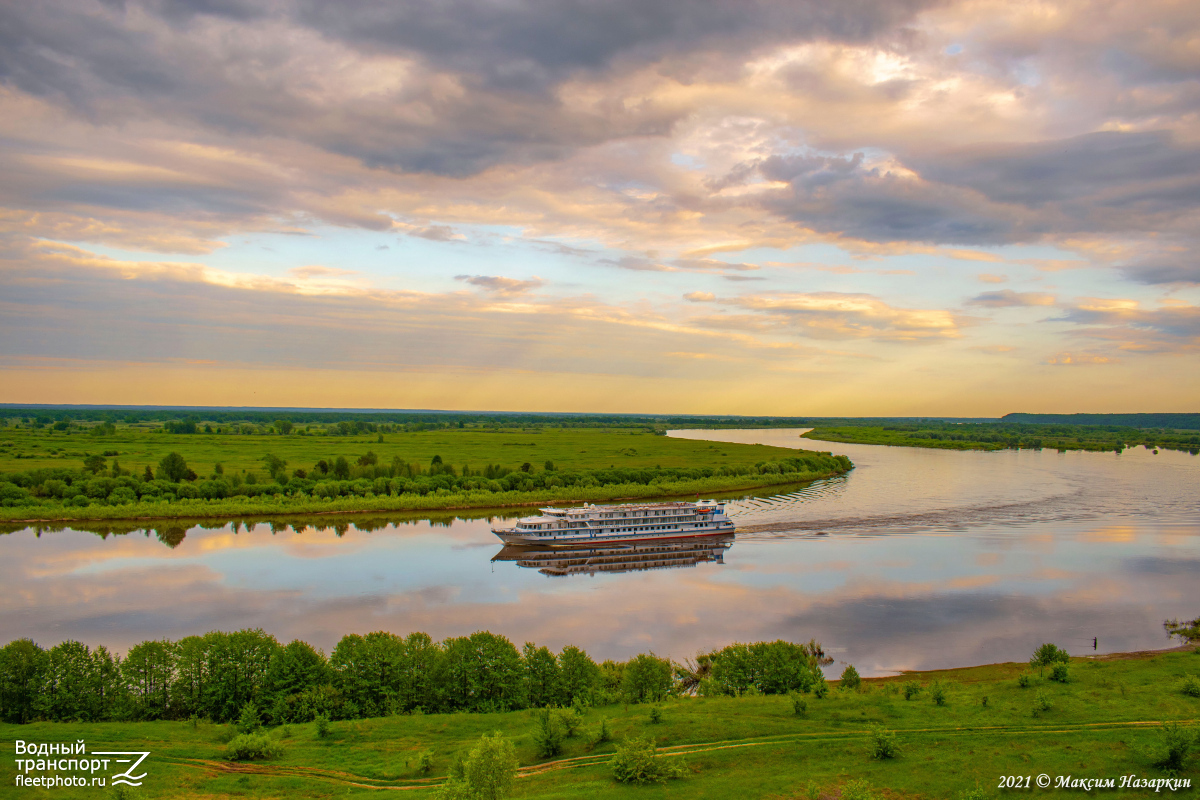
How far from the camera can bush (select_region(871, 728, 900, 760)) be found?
1989cm

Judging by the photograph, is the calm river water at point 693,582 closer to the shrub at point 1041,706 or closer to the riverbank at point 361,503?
the riverbank at point 361,503

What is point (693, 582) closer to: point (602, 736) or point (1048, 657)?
point (1048, 657)

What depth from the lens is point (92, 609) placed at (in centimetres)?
4031

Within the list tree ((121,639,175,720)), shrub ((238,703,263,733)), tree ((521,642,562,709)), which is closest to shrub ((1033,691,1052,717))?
tree ((521,642,562,709))

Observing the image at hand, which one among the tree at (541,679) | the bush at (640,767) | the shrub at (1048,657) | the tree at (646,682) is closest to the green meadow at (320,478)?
the tree at (541,679)

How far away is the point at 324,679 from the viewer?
86.3 ft

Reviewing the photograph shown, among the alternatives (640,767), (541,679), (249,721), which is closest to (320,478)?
(249,721)

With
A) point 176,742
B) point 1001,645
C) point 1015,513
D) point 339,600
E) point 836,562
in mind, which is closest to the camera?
point 176,742

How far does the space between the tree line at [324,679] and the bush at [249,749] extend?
2785 millimetres

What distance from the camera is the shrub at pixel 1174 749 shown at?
59.1ft

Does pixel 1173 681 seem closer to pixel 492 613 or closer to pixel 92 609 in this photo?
pixel 492 613

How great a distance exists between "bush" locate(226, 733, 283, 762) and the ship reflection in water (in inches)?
1278

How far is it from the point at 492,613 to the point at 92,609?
2393cm

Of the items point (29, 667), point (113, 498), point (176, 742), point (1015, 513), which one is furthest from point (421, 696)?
point (1015, 513)
